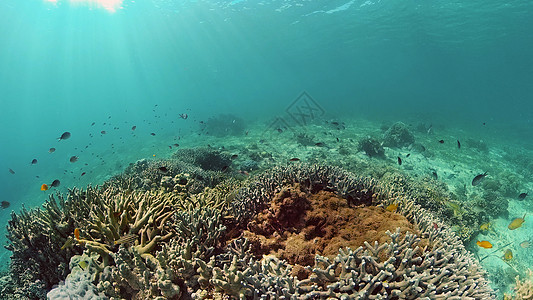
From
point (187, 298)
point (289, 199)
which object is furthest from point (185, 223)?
point (289, 199)

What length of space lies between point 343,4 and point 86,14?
46.2 metres

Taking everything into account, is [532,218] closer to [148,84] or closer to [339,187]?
[339,187]

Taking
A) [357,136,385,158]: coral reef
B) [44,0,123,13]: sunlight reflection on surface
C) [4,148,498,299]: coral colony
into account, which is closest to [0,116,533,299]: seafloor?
[4,148,498,299]: coral colony

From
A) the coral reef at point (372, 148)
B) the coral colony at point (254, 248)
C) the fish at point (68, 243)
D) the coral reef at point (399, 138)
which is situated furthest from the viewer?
the coral reef at point (399, 138)

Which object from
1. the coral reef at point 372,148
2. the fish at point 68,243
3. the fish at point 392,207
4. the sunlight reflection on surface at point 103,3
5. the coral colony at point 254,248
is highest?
the sunlight reflection on surface at point 103,3

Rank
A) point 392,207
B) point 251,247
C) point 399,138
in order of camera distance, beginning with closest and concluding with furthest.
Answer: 1. point 251,247
2. point 392,207
3. point 399,138

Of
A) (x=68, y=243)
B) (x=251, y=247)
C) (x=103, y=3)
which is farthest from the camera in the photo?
(x=103, y=3)

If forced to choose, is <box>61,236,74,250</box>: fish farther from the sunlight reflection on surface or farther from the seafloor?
the sunlight reflection on surface

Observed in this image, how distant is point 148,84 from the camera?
196625mm

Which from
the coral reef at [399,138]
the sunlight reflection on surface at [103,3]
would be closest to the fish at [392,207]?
the coral reef at [399,138]

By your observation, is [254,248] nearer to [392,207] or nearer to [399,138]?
[392,207]

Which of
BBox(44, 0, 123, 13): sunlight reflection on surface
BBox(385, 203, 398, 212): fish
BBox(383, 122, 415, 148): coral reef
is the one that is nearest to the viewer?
BBox(385, 203, 398, 212): fish

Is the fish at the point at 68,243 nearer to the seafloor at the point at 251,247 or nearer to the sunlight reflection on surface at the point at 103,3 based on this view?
the seafloor at the point at 251,247

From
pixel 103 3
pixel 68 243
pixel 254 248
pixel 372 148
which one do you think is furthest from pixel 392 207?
pixel 103 3
